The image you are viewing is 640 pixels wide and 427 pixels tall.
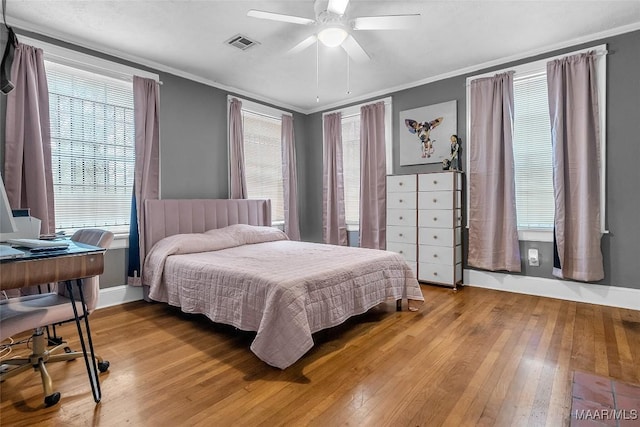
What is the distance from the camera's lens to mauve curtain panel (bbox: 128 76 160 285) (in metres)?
3.60

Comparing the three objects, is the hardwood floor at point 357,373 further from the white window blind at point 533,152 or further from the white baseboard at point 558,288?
the white window blind at point 533,152

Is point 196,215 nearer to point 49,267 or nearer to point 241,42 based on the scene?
point 241,42

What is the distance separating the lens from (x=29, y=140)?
9.57 feet

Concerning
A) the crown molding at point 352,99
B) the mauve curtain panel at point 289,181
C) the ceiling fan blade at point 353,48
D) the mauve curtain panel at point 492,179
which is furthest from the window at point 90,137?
the mauve curtain panel at point 492,179

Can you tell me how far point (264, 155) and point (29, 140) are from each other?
2860 millimetres

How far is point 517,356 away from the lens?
225 cm

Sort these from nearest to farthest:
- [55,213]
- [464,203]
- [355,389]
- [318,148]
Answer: [355,389], [55,213], [464,203], [318,148]

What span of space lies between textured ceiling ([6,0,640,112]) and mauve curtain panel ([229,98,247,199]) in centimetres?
42

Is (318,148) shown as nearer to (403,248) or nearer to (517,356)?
(403,248)

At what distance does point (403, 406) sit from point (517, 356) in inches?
42.0

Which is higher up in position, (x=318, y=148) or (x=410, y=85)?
(x=410, y=85)

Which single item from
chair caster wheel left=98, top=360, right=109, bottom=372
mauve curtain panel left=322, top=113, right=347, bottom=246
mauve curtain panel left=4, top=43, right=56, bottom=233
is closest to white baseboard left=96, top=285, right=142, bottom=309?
mauve curtain panel left=4, top=43, right=56, bottom=233

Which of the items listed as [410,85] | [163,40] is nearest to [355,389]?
[163,40]

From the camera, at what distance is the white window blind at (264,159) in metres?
4.97
